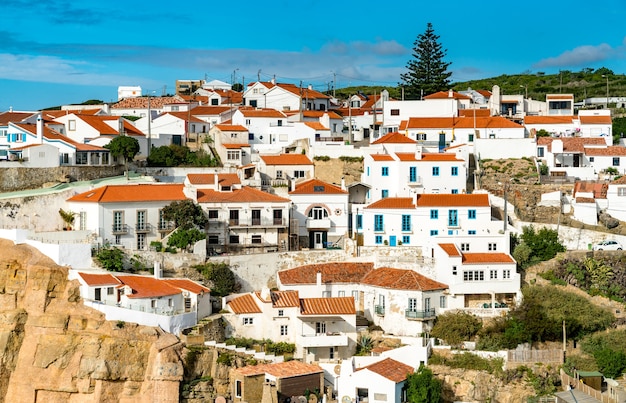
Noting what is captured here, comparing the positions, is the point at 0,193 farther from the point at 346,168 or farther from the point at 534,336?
the point at 534,336

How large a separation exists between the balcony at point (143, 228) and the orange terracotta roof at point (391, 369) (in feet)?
39.3

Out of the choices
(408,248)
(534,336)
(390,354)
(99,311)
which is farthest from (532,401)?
(99,311)

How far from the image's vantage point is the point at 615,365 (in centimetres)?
3888

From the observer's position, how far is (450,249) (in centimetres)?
4206

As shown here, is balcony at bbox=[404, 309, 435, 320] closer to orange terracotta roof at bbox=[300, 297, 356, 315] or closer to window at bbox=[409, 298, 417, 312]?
window at bbox=[409, 298, 417, 312]

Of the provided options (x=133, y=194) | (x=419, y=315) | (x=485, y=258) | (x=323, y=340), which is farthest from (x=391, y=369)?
(x=133, y=194)

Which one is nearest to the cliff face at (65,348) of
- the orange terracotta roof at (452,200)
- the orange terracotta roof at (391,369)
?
the orange terracotta roof at (391,369)

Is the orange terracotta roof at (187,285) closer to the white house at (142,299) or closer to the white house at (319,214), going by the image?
the white house at (142,299)

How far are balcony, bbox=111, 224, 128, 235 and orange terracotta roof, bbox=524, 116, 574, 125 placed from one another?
2572 centimetres

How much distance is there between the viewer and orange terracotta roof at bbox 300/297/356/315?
132 ft

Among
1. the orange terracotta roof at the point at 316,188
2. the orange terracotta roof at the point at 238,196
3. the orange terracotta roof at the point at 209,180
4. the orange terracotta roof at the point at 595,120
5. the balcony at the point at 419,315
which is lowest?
the balcony at the point at 419,315

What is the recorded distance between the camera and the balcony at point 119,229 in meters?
43.2

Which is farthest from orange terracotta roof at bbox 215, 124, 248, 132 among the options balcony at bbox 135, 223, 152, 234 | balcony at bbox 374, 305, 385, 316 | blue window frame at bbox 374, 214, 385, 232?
balcony at bbox 374, 305, 385, 316

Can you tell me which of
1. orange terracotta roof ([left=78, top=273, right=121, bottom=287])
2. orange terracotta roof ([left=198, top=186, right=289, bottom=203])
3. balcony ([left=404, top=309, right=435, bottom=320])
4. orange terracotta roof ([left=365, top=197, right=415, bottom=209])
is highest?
orange terracotta roof ([left=198, top=186, right=289, bottom=203])
